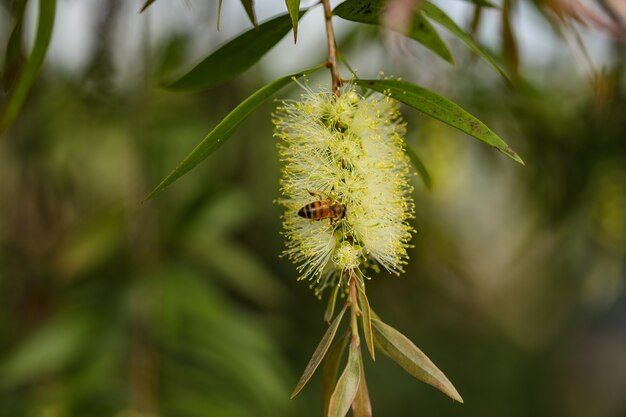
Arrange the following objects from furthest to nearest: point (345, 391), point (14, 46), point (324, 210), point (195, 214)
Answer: point (195, 214) → point (14, 46) → point (324, 210) → point (345, 391)

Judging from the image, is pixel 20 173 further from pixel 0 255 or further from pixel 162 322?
pixel 162 322

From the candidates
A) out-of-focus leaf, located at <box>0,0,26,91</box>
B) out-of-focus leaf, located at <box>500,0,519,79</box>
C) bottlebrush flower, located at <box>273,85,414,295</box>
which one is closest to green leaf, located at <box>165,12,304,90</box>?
bottlebrush flower, located at <box>273,85,414,295</box>

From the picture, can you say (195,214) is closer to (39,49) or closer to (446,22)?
(39,49)

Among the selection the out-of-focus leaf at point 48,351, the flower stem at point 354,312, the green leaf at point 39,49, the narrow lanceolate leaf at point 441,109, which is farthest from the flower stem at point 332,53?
the out-of-focus leaf at point 48,351

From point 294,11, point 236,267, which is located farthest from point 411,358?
point 236,267

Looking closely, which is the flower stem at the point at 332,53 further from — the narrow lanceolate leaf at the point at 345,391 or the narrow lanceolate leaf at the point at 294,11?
the narrow lanceolate leaf at the point at 345,391

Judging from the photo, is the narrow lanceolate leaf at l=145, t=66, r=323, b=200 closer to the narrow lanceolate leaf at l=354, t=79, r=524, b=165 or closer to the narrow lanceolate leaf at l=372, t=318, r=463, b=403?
the narrow lanceolate leaf at l=354, t=79, r=524, b=165
